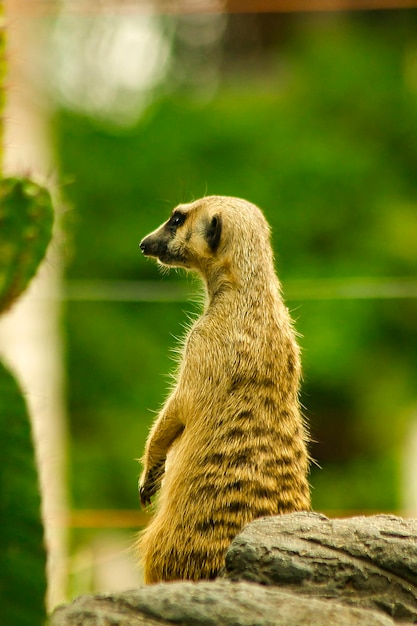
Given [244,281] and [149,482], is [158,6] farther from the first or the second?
[149,482]

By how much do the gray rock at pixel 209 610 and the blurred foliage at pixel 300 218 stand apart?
3475mm

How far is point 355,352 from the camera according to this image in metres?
5.17

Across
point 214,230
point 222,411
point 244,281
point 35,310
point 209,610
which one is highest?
point 35,310

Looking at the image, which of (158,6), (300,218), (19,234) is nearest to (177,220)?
(19,234)

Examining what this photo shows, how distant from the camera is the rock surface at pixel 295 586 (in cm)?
138

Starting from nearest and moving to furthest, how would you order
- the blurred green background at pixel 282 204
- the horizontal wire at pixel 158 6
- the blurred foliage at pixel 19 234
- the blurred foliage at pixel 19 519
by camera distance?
the blurred foliage at pixel 19 519 → the blurred foliage at pixel 19 234 → the horizontal wire at pixel 158 6 → the blurred green background at pixel 282 204

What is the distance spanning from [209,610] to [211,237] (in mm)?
871

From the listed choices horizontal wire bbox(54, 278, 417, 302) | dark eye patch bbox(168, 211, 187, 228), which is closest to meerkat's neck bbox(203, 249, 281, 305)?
dark eye patch bbox(168, 211, 187, 228)

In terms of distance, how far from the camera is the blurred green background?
5125 millimetres

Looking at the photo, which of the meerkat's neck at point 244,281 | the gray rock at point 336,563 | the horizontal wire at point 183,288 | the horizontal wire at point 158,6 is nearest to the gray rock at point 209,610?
the gray rock at point 336,563

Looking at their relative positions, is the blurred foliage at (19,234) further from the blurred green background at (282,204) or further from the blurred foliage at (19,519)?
the blurred green background at (282,204)

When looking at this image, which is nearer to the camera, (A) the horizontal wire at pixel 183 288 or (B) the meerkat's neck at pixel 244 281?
(B) the meerkat's neck at pixel 244 281

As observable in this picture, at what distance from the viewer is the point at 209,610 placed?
1.37m

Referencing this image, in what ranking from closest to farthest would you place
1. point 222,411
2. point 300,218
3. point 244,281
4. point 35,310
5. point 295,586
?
point 295,586 < point 222,411 < point 244,281 < point 35,310 < point 300,218
